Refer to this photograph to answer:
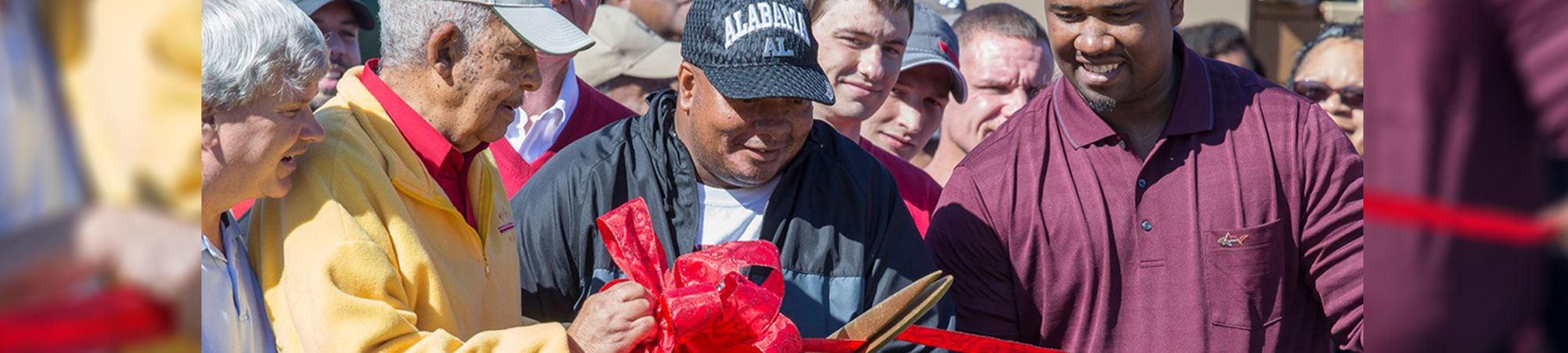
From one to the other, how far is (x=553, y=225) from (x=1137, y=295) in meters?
1.23

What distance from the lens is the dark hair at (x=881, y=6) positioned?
3.84m

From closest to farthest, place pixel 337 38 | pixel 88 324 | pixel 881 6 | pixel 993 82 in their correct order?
1. pixel 88 324
2. pixel 881 6
3. pixel 337 38
4. pixel 993 82

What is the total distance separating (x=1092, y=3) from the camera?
300 centimetres

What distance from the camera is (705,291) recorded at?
7.52 feet

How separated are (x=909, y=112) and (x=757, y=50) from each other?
69.6 inches

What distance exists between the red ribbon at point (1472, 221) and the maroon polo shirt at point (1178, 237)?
2.12 meters

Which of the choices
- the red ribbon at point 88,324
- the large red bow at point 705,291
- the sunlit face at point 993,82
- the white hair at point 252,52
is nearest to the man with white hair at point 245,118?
the white hair at point 252,52

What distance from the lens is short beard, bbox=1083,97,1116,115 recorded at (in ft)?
10.3

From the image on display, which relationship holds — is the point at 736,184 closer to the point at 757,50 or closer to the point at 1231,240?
the point at 757,50

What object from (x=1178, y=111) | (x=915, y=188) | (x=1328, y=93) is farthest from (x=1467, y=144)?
(x=1328, y=93)

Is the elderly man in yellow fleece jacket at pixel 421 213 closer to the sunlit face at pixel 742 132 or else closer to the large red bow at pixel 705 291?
the large red bow at pixel 705 291

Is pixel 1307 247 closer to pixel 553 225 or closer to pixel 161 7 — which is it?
pixel 553 225

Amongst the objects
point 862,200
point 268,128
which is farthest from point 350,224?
point 862,200

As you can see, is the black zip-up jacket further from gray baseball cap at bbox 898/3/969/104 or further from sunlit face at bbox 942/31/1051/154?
sunlit face at bbox 942/31/1051/154
